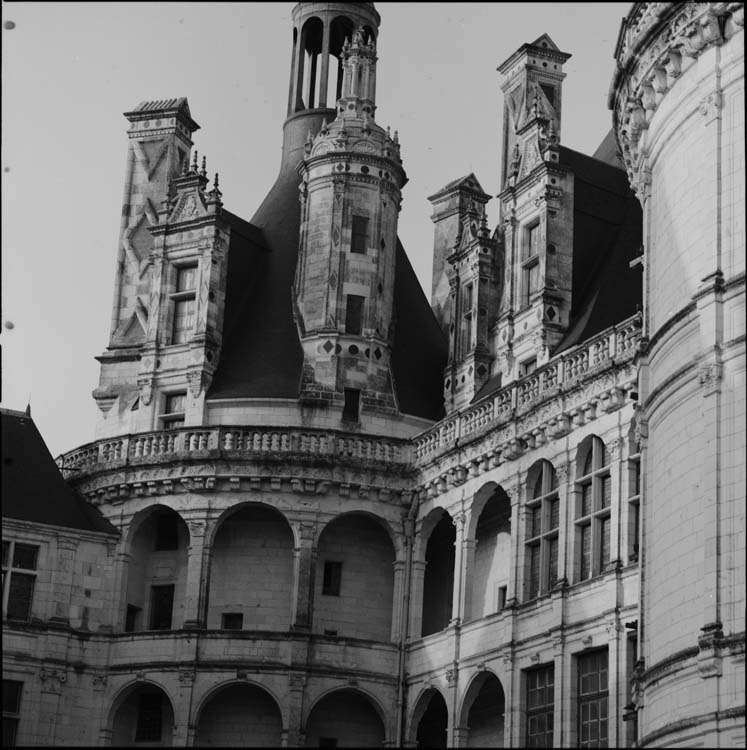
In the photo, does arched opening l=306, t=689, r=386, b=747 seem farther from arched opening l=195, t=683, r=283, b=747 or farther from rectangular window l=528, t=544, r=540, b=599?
rectangular window l=528, t=544, r=540, b=599

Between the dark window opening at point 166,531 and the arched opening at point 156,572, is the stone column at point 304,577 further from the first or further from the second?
the dark window opening at point 166,531

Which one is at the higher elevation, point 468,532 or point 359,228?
point 359,228

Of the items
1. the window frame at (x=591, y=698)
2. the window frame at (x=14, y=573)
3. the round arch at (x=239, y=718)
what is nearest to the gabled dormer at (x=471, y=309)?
the round arch at (x=239, y=718)

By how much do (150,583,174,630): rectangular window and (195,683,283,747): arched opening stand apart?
224 centimetres

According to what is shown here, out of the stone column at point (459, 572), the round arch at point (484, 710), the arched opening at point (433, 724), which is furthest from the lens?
the arched opening at point (433, 724)

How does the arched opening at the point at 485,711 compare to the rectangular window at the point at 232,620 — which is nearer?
the arched opening at the point at 485,711

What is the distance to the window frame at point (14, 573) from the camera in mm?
40219

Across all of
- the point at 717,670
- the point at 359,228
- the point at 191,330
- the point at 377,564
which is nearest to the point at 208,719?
the point at 377,564

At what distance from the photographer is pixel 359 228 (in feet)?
145

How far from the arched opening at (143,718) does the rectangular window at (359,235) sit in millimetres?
11260

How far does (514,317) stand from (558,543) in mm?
6779

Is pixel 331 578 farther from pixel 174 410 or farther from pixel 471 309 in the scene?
pixel 471 309

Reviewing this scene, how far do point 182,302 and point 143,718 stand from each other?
9.93m

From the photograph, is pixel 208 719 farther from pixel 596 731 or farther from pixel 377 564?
pixel 596 731
